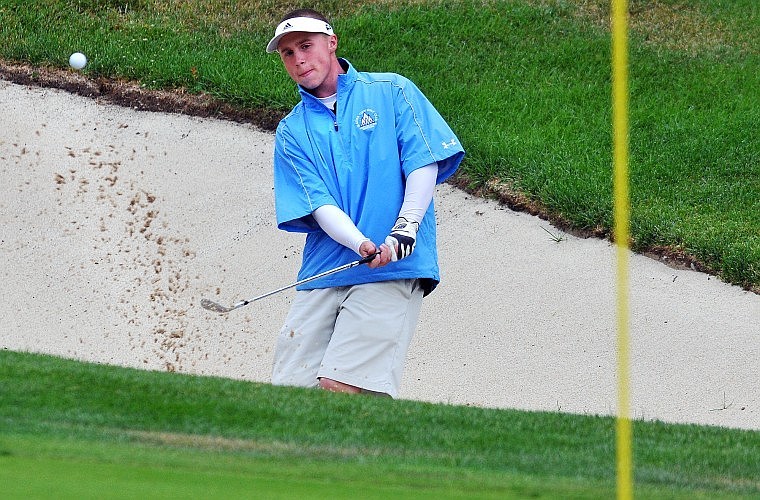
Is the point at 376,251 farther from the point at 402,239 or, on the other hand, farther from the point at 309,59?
the point at 309,59

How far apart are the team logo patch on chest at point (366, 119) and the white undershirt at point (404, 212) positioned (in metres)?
0.31

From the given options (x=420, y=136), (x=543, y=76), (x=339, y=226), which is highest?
(x=420, y=136)

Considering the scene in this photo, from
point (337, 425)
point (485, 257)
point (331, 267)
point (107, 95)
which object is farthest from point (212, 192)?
point (337, 425)

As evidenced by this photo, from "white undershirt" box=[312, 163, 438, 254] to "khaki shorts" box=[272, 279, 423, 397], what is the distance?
1.02 ft

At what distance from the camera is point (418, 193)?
6.02 metres

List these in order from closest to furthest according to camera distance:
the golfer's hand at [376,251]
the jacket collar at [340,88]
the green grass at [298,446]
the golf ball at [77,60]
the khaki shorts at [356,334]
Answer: the green grass at [298,446] → the golfer's hand at [376,251] → the khaki shorts at [356,334] → the jacket collar at [340,88] → the golf ball at [77,60]

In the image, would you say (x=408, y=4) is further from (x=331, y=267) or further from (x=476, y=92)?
(x=331, y=267)

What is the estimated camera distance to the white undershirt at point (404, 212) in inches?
233

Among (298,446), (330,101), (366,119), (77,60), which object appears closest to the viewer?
(298,446)

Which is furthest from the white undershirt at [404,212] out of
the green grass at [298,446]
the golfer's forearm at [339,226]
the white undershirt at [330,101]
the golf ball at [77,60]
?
the golf ball at [77,60]

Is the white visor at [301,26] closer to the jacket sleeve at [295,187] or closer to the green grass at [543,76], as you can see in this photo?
the jacket sleeve at [295,187]

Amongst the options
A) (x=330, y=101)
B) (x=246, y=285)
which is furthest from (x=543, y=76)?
(x=330, y=101)

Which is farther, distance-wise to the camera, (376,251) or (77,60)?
(77,60)

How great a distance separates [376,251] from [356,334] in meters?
0.47
